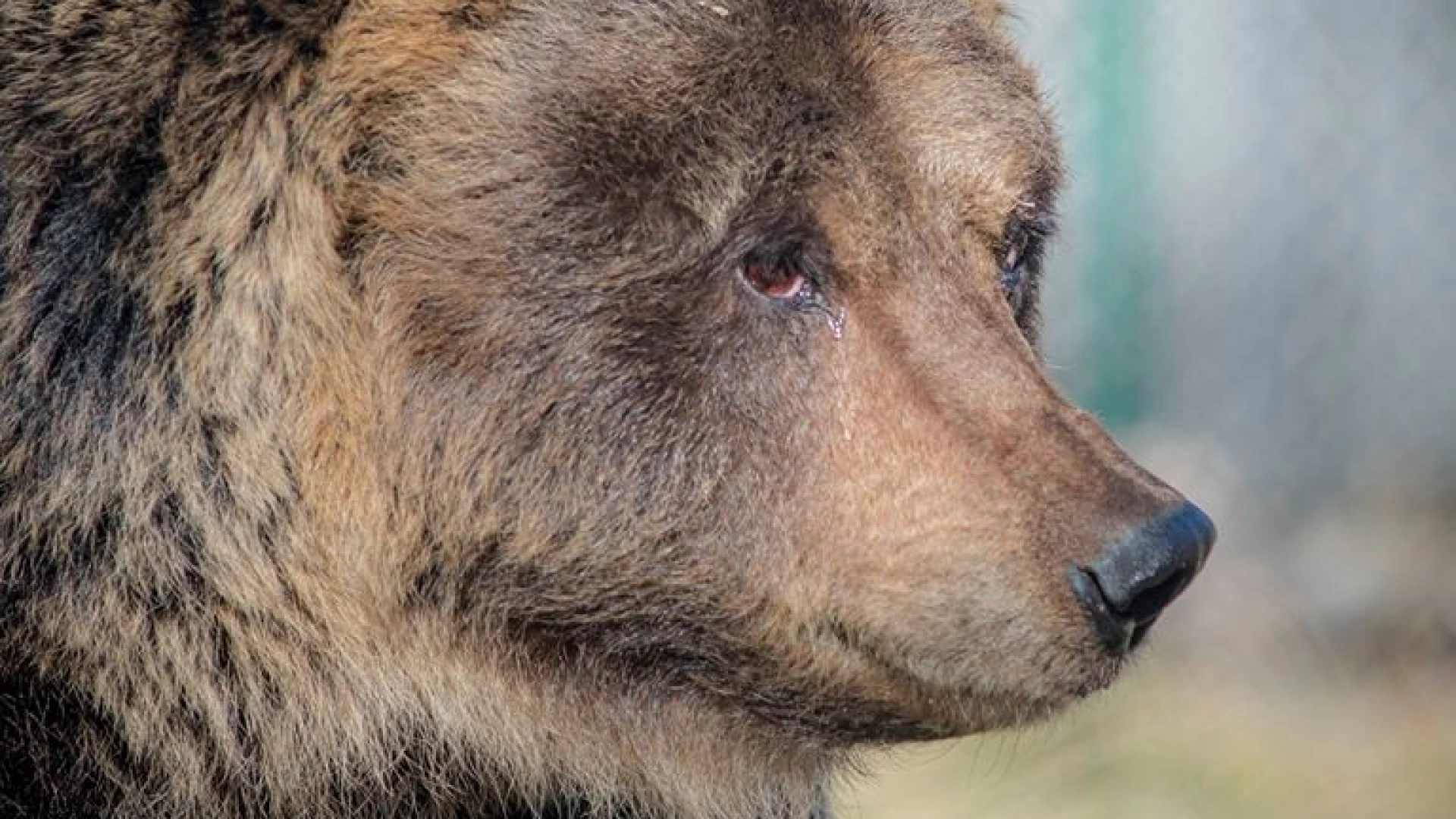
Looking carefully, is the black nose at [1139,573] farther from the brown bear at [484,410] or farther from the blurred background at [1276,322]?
the blurred background at [1276,322]

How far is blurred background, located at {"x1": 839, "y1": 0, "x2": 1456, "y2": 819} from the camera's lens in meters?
7.50

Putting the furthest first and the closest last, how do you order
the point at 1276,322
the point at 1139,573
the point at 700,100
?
the point at 1276,322
the point at 700,100
the point at 1139,573

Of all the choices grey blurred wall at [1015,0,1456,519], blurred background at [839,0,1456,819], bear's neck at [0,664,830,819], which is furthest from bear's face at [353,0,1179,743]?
grey blurred wall at [1015,0,1456,519]

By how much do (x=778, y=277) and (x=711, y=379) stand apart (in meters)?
0.18

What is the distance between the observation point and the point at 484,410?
350cm

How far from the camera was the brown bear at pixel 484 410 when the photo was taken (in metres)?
3.40

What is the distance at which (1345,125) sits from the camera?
778 centimetres

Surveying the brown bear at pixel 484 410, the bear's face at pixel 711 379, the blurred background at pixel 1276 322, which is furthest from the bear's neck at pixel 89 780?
the blurred background at pixel 1276 322

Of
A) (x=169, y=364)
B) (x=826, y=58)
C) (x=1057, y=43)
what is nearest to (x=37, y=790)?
(x=169, y=364)

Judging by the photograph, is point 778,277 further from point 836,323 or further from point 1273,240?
point 1273,240

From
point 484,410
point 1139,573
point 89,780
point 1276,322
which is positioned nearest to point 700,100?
point 484,410

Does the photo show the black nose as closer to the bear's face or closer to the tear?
the bear's face

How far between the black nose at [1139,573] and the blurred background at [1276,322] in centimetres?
399

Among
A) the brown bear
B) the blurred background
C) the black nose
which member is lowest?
the blurred background
